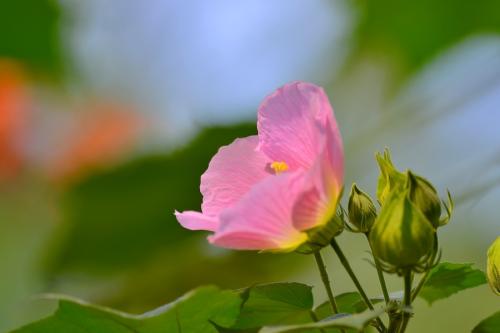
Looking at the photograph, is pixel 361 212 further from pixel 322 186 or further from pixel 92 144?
pixel 92 144

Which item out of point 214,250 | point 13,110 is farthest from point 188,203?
point 13,110

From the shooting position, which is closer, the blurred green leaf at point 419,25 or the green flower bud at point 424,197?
the green flower bud at point 424,197

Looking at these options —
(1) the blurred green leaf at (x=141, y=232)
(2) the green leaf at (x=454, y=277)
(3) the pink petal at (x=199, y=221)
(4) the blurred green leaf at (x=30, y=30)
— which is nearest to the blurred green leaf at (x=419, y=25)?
(1) the blurred green leaf at (x=141, y=232)

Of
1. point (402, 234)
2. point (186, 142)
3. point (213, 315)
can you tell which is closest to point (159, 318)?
point (213, 315)

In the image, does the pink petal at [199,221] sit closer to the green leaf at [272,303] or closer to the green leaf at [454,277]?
the green leaf at [272,303]

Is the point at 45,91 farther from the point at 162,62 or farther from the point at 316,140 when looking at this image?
the point at 316,140
